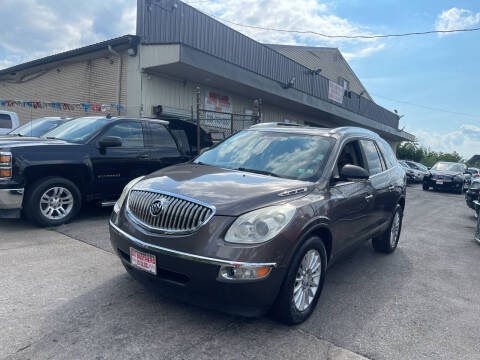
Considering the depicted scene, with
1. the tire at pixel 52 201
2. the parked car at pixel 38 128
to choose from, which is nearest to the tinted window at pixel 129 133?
the tire at pixel 52 201

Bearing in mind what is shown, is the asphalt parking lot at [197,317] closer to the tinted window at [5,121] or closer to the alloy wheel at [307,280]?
the alloy wheel at [307,280]

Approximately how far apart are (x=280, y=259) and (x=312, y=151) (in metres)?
1.53

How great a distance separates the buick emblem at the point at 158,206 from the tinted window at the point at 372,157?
281cm

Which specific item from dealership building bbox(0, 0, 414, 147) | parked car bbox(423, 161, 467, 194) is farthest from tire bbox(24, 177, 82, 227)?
parked car bbox(423, 161, 467, 194)

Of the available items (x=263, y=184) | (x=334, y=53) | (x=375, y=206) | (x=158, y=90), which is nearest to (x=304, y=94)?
(x=158, y=90)

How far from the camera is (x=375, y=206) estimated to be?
441cm

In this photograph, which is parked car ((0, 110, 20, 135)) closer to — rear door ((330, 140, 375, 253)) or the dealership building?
the dealership building

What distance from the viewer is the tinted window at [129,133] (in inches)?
242

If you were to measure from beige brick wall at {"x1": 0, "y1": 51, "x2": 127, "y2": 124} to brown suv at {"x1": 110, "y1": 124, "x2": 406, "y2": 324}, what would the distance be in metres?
9.33

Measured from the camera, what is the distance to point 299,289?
117 inches

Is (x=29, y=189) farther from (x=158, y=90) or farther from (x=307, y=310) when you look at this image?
(x=158, y=90)

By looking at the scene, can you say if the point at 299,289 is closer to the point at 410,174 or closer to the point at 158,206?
the point at 158,206

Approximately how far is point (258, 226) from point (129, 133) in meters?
4.49

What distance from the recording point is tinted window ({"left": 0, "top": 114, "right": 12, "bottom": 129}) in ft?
34.7
